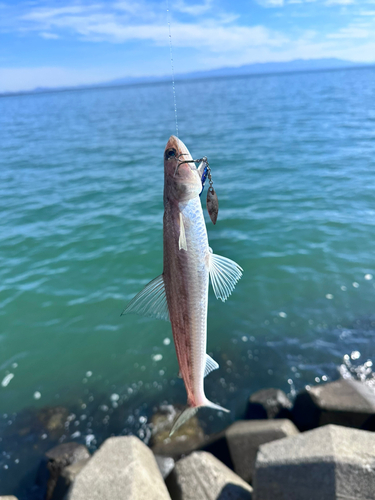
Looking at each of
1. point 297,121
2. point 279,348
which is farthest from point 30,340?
point 297,121

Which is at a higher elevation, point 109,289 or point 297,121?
point 297,121

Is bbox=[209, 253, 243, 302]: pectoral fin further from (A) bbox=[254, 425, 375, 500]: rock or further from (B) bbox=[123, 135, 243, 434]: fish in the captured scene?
(A) bbox=[254, 425, 375, 500]: rock

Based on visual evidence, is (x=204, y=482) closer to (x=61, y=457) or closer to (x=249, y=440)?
(x=249, y=440)

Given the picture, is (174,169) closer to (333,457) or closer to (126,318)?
(333,457)

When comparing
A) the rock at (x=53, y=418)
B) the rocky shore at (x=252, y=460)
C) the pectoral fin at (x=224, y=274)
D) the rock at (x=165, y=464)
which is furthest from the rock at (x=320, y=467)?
the rock at (x=53, y=418)

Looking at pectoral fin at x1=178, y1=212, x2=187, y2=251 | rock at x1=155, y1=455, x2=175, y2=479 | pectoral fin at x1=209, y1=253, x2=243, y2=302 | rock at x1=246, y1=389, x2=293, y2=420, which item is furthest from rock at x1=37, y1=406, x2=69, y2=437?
pectoral fin at x1=178, y1=212, x2=187, y2=251
